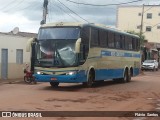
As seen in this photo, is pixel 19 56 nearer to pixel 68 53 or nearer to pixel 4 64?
pixel 4 64

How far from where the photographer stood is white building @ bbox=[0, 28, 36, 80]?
106ft

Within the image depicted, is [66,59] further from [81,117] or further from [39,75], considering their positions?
[81,117]

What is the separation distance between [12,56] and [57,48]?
41.9 feet

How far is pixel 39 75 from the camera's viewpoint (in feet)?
71.9

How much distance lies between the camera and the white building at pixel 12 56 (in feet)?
106

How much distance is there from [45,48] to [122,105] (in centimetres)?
703

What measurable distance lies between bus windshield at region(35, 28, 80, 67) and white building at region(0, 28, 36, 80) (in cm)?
1063

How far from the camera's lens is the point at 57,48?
21.6 meters

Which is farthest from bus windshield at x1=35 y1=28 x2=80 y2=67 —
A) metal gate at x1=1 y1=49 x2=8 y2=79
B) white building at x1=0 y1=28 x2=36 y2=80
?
metal gate at x1=1 y1=49 x2=8 y2=79

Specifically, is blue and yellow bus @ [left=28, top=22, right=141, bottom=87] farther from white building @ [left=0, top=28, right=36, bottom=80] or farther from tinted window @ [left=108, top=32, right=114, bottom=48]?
white building @ [left=0, top=28, right=36, bottom=80]

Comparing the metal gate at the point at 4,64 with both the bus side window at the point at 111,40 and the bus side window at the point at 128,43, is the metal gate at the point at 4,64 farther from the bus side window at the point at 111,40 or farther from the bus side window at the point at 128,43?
the bus side window at the point at 111,40

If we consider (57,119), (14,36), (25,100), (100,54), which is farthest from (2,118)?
(14,36)

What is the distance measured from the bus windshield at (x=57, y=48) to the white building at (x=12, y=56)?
10.6m

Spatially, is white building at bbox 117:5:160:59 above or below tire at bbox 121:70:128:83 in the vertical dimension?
above
